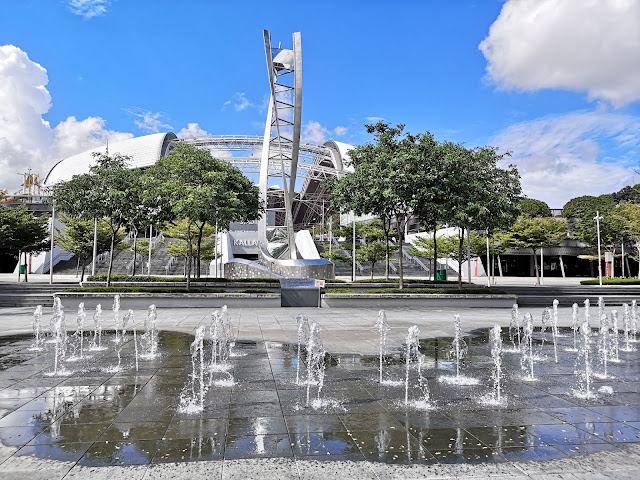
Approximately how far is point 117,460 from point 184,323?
9325 millimetres

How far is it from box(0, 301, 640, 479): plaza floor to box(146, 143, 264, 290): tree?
10564 mm

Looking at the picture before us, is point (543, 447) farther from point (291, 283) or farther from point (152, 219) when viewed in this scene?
point (152, 219)

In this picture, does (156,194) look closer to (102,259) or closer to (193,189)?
(193,189)

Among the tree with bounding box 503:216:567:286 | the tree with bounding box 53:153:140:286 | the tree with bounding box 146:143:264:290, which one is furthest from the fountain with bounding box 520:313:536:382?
the tree with bounding box 503:216:567:286

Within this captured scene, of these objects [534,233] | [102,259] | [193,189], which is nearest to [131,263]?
[102,259]

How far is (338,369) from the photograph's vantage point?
22.8 feet

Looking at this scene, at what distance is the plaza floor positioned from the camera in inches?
137

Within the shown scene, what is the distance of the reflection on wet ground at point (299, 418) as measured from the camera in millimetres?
3793

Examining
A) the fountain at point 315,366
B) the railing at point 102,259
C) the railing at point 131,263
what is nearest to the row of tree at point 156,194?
the fountain at point 315,366

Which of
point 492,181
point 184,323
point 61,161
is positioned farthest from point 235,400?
point 61,161

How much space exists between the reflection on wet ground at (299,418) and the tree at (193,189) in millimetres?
11081

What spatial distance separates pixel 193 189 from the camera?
17719mm

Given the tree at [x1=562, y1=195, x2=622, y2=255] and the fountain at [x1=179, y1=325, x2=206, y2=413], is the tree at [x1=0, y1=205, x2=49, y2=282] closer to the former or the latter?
the fountain at [x1=179, y1=325, x2=206, y2=413]

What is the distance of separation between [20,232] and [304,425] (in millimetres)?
30716
